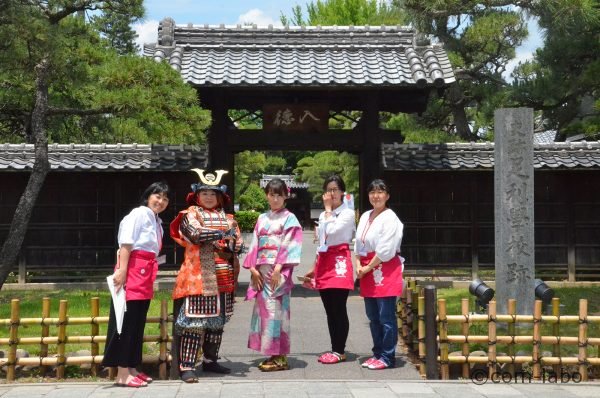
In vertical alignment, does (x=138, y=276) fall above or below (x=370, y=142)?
below

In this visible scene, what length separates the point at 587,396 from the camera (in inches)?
251

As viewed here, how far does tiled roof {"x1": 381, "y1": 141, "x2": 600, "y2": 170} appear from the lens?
13469 mm

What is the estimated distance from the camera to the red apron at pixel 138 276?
673 cm

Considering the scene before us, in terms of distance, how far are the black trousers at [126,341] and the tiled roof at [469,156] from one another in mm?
7384

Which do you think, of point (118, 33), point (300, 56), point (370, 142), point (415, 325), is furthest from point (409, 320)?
point (118, 33)

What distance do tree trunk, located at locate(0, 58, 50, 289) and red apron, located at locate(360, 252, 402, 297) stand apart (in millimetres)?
5737

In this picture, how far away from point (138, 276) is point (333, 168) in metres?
25.7

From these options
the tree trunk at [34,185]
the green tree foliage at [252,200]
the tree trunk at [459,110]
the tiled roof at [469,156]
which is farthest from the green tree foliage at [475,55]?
the green tree foliage at [252,200]

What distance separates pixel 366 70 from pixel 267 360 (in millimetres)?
6899

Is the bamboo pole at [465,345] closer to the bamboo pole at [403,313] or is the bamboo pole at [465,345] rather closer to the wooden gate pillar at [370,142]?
the bamboo pole at [403,313]

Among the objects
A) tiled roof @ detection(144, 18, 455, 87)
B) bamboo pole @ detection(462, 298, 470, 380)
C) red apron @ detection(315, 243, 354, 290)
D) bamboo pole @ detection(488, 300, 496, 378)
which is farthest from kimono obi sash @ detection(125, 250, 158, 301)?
tiled roof @ detection(144, 18, 455, 87)

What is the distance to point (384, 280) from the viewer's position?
7.42m

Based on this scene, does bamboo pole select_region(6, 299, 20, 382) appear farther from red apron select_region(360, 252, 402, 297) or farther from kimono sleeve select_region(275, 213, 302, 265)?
red apron select_region(360, 252, 402, 297)

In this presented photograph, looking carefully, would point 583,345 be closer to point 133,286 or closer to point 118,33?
point 133,286
